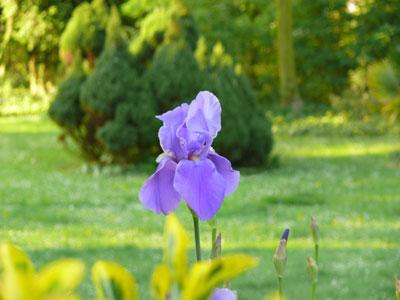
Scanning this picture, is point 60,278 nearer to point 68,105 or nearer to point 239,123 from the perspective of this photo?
point 239,123

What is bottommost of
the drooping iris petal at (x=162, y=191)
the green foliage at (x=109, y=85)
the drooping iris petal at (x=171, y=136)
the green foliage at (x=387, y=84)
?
the green foliage at (x=387, y=84)

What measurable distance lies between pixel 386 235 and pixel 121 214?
230cm

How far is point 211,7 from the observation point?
61.6 ft

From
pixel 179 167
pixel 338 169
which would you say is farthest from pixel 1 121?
pixel 179 167

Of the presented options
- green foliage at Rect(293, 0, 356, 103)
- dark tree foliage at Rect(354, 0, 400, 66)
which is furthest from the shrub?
green foliage at Rect(293, 0, 356, 103)

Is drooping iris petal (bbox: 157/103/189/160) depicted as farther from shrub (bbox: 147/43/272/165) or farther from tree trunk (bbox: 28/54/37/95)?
tree trunk (bbox: 28/54/37/95)

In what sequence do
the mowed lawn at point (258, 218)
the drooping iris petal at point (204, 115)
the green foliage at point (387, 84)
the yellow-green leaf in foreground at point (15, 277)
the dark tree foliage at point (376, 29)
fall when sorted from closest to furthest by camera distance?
the yellow-green leaf in foreground at point (15, 277), the drooping iris petal at point (204, 115), the mowed lawn at point (258, 218), the green foliage at point (387, 84), the dark tree foliage at point (376, 29)

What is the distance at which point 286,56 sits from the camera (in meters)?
17.6

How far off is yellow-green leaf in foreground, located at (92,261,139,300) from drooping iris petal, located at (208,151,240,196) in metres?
0.52

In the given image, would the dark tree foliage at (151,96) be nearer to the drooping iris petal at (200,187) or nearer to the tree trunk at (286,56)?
the tree trunk at (286,56)

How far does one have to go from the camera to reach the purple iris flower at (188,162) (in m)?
0.96

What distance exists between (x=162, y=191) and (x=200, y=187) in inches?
3.4

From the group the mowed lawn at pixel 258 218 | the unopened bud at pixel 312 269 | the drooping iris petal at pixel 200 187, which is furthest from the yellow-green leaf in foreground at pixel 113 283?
the mowed lawn at pixel 258 218

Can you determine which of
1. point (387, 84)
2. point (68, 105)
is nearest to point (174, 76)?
point (68, 105)
